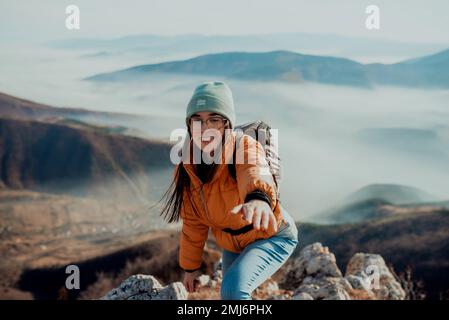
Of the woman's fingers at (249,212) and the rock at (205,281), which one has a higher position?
the rock at (205,281)

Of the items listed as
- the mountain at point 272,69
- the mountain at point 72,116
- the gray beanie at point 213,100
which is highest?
the mountain at point 272,69

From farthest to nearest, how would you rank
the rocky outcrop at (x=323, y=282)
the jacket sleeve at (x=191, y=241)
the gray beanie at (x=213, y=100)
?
the rocky outcrop at (x=323, y=282) < the jacket sleeve at (x=191, y=241) < the gray beanie at (x=213, y=100)

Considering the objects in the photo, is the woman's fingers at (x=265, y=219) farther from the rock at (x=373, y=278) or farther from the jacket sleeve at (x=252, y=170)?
the rock at (x=373, y=278)

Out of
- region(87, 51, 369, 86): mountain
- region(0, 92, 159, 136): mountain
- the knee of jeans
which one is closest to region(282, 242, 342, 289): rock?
the knee of jeans

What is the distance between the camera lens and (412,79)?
57750 millimetres

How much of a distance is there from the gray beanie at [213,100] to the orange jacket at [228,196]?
14 cm

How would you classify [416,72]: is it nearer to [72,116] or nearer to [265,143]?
[72,116]

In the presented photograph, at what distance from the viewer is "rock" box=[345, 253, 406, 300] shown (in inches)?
298

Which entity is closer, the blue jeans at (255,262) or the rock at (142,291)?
the blue jeans at (255,262)

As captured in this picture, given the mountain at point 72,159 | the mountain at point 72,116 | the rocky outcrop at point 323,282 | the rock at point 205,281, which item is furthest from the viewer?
the mountain at point 72,116

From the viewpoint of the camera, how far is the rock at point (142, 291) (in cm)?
485

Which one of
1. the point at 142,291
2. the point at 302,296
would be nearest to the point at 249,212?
the point at 142,291

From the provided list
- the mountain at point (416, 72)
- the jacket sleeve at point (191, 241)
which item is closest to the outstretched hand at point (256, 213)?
the jacket sleeve at point (191, 241)
